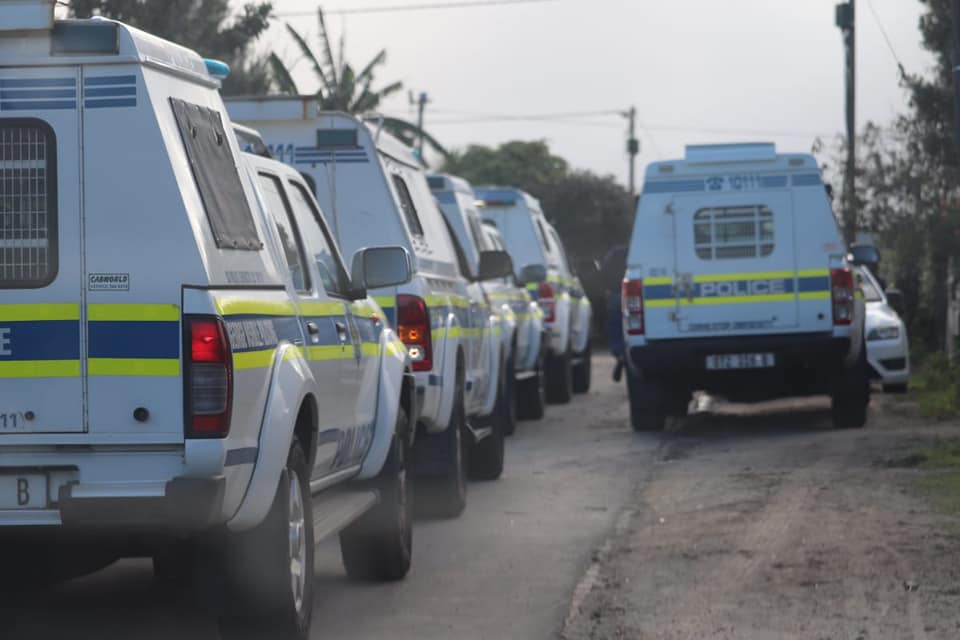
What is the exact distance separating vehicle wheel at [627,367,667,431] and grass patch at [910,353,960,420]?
259cm

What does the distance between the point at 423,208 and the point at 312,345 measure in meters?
4.40

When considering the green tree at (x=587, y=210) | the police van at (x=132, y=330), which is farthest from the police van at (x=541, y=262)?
the green tree at (x=587, y=210)

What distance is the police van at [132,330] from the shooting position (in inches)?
209

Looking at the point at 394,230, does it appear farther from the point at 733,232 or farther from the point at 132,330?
the point at 733,232

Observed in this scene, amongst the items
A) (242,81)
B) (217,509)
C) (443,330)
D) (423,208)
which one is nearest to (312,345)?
(217,509)

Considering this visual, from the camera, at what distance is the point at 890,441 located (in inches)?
537

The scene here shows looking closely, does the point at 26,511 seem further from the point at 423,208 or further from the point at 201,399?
the point at 423,208

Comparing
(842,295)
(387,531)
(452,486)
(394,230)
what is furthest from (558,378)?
(387,531)

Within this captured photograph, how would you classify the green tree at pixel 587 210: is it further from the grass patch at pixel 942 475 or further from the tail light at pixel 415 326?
the tail light at pixel 415 326

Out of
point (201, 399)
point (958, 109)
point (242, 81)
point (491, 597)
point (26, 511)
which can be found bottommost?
point (491, 597)

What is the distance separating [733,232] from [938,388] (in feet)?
17.2

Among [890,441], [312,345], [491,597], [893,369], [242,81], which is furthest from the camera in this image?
[242,81]

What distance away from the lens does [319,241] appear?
301 inches

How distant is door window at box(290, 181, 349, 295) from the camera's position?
7.44 m
